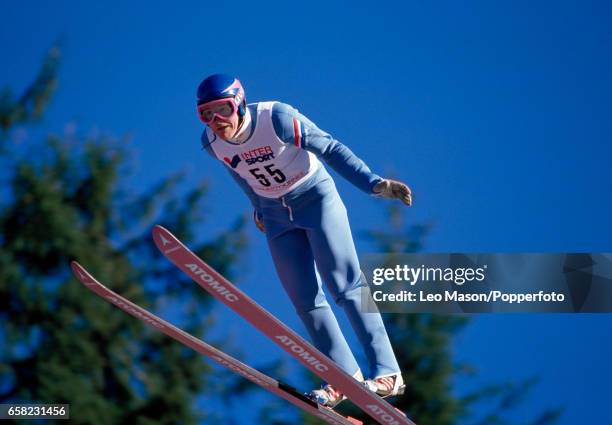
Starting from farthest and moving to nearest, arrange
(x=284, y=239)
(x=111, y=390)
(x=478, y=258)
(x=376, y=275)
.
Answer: (x=111, y=390) < (x=376, y=275) < (x=478, y=258) < (x=284, y=239)

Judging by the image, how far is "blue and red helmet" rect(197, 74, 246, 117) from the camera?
5.32 m

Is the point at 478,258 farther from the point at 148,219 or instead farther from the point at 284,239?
the point at 148,219

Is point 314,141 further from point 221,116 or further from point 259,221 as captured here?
point 259,221

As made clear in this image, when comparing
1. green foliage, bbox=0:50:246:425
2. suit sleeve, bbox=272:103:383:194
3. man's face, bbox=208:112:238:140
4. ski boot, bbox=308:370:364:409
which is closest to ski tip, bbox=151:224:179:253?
man's face, bbox=208:112:238:140

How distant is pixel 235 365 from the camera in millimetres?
5672

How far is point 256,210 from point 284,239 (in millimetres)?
239

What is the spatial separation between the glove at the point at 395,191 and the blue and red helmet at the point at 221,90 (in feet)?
2.46

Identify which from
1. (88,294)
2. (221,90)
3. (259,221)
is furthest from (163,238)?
(88,294)

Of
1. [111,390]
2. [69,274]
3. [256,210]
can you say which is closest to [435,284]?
[256,210]

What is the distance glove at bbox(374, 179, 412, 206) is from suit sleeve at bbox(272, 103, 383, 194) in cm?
17

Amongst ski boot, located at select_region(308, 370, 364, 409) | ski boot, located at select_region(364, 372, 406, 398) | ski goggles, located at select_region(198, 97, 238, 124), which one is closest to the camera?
ski goggles, located at select_region(198, 97, 238, 124)

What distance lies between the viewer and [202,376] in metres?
11.6

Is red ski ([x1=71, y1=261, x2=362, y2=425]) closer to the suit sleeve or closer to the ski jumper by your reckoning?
the ski jumper

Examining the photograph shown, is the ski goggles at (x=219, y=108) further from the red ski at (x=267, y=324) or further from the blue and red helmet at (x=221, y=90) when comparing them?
the red ski at (x=267, y=324)
